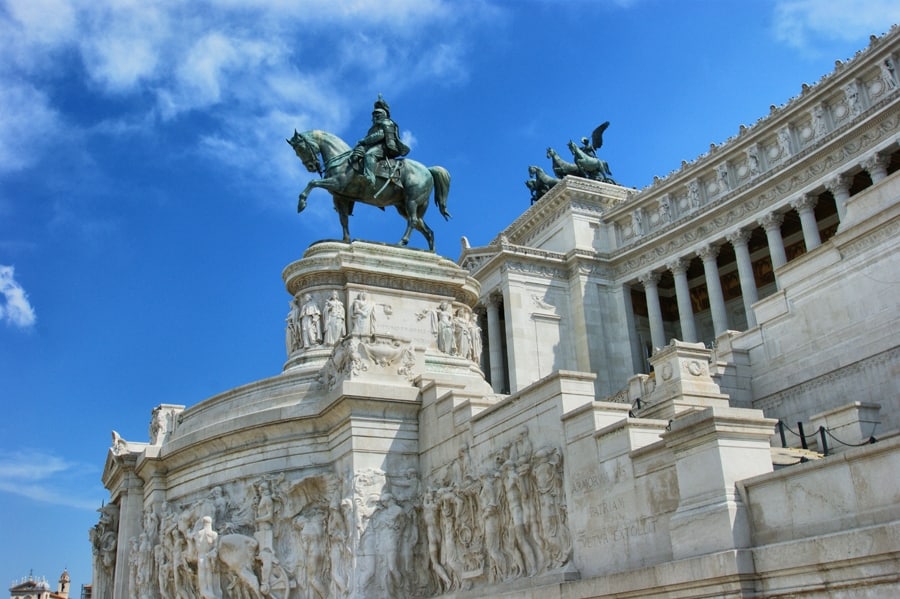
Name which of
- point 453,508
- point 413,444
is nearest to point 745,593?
point 453,508

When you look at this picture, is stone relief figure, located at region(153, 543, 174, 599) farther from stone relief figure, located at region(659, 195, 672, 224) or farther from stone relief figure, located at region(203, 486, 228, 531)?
stone relief figure, located at region(659, 195, 672, 224)

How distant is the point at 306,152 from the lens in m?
32.1

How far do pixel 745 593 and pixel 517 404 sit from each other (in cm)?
703

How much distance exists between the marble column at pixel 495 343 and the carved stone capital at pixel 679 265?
1062 centimetres

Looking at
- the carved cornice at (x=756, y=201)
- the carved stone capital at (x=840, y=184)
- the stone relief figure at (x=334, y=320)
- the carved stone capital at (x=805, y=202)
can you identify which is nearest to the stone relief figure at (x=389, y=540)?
the stone relief figure at (x=334, y=320)

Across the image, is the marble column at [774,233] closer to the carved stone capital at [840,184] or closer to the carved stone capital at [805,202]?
the carved stone capital at [805,202]

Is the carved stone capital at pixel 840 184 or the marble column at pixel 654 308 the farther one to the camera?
the marble column at pixel 654 308

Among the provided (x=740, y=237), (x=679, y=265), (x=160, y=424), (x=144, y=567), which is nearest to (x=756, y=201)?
(x=740, y=237)

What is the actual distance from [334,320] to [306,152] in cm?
774

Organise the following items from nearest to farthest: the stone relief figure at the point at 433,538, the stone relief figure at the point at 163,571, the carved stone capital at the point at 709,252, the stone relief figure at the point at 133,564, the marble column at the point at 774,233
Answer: the stone relief figure at the point at 433,538, the stone relief figure at the point at 163,571, the stone relief figure at the point at 133,564, the marble column at the point at 774,233, the carved stone capital at the point at 709,252

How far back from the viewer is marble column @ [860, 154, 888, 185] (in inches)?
1766

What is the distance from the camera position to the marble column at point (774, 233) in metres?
49.8

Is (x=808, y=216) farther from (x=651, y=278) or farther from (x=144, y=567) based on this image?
(x=144, y=567)

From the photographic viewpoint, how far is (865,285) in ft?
79.3
